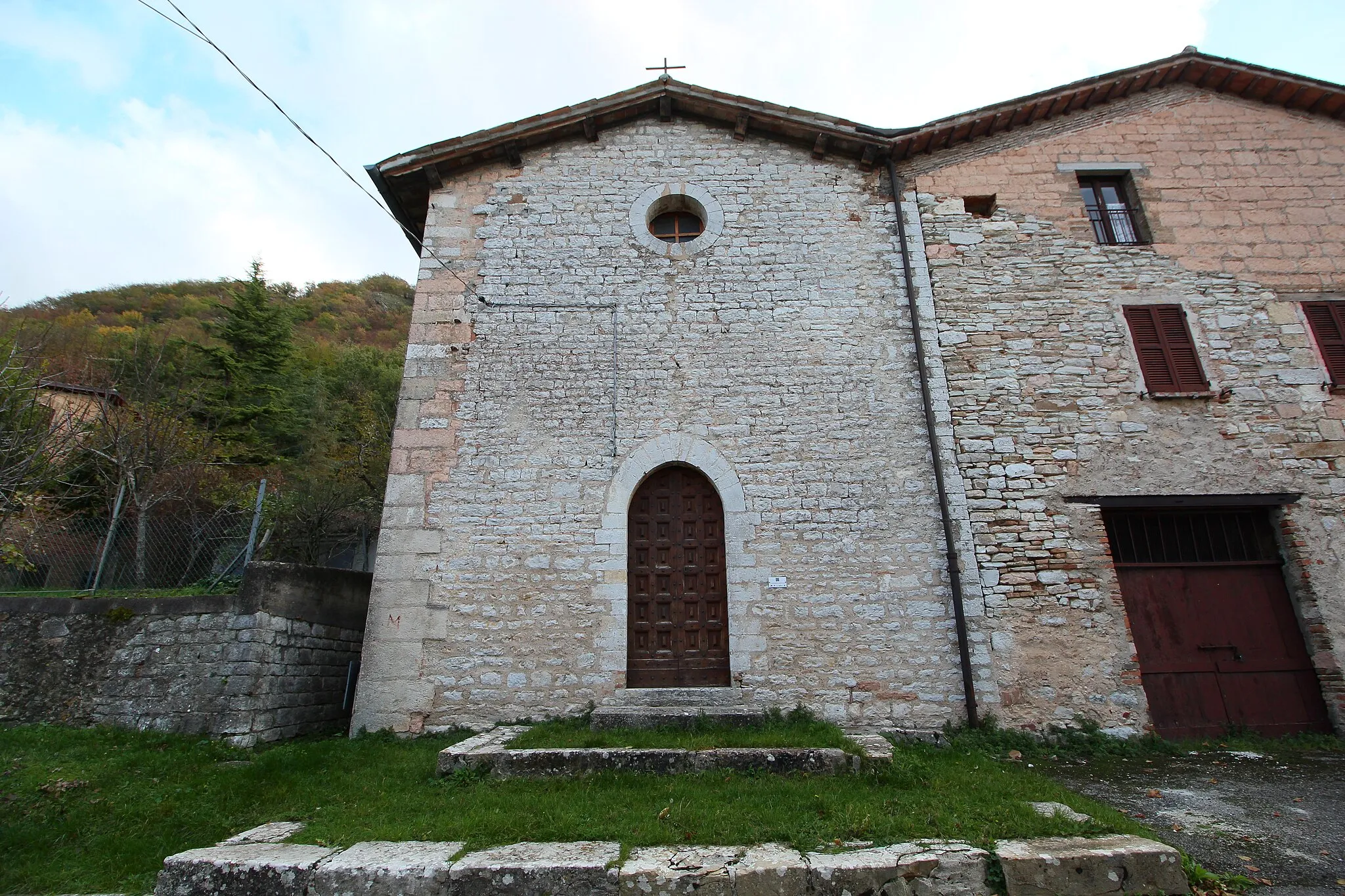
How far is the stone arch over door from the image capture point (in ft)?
22.5

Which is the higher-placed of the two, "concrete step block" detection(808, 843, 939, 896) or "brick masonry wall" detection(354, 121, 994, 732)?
"brick masonry wall" detection(354, 121, 994, 732)

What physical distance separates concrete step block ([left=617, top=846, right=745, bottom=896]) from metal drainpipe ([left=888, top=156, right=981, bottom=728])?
4281mm

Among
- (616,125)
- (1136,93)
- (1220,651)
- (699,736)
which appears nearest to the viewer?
(699,736)

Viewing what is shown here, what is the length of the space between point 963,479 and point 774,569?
2421mm

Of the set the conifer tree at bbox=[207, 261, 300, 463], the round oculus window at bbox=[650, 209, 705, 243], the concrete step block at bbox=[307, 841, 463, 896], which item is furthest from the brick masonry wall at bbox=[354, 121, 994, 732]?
the conifer tree at bbox=[207, 261, 300, 463]

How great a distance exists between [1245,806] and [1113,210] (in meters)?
7.41

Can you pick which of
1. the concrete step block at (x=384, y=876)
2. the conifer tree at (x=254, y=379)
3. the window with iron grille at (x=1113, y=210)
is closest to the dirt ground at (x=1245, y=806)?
the concrete step block at (x=384, y=876)

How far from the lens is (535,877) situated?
3.28 m

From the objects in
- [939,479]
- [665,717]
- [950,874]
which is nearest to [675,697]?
[665,717]

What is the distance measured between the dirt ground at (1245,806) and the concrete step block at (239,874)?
500cm

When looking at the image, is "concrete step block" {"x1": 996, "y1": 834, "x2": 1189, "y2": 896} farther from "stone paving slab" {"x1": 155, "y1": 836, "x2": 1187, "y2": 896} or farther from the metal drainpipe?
the metal drainpipe

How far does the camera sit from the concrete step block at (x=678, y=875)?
323 centimetres

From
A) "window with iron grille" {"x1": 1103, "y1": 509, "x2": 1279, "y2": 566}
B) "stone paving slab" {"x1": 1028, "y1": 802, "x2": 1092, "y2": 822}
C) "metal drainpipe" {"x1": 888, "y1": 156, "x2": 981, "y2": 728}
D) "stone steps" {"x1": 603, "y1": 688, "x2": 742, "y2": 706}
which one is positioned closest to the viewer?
"stone paving slab" {"x1": 1028, "y1": 802, "x2": 1092, "y2": 822}

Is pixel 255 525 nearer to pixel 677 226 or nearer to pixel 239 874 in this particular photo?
pixel 239 874
